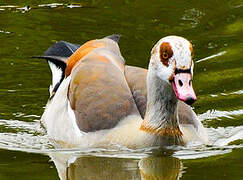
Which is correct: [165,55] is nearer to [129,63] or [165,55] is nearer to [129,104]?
[129,104]

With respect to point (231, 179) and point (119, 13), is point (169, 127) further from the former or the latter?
point (119, 13)

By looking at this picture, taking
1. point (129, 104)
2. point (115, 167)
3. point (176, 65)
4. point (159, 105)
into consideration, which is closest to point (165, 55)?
point (176, 65)

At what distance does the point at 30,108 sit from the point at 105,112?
2175 mm

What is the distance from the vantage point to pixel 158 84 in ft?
30.8

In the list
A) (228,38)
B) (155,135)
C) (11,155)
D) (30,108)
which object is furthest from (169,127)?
(228,38)

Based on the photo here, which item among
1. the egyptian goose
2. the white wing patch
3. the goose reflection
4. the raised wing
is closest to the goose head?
the egyptian goose

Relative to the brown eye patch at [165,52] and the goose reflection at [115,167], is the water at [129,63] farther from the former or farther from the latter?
the brown eye patch at [165,52]

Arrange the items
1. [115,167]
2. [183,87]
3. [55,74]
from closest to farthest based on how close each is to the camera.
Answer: [183,87] < [115,167] < [55,74]

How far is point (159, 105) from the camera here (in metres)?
9.52

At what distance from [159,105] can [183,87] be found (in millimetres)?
873

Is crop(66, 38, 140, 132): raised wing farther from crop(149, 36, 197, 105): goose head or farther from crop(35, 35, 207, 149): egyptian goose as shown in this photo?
crop(149, 36, 197, 105): goose head

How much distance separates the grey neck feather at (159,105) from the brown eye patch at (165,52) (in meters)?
0.28

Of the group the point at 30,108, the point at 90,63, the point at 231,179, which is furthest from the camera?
the point at 30,108

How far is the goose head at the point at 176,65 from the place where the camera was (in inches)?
342
